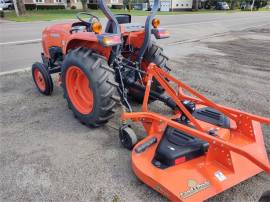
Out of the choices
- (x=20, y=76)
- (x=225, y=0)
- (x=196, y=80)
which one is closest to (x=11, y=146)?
(x=20, y=76)

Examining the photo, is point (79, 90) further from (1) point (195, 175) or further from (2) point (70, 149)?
(1) point (195, 175)

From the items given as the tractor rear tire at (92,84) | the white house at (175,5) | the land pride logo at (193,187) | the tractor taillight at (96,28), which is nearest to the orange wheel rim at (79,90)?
the tractor rear tire at (92,84)

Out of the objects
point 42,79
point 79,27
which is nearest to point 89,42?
point 79,27

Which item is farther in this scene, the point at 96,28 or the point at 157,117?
the point at 96,28

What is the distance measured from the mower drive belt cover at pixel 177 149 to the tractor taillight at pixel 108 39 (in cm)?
113

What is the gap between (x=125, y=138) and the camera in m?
2.96

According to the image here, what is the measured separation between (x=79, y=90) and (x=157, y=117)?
4.60 ft

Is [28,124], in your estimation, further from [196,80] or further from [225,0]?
[225,0]

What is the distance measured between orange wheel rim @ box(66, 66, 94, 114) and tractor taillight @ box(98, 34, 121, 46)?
31.9 inches

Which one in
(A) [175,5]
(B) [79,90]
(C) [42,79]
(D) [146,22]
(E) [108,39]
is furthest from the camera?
(A) [175,5]

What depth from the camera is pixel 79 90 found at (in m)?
3.62

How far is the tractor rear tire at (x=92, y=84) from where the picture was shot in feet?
9.73

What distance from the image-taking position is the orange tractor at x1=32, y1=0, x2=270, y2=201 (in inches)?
87.9

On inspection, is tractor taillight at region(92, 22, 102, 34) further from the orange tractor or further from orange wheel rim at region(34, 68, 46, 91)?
orange wheel rim at region(34, 68, 46, 91)
